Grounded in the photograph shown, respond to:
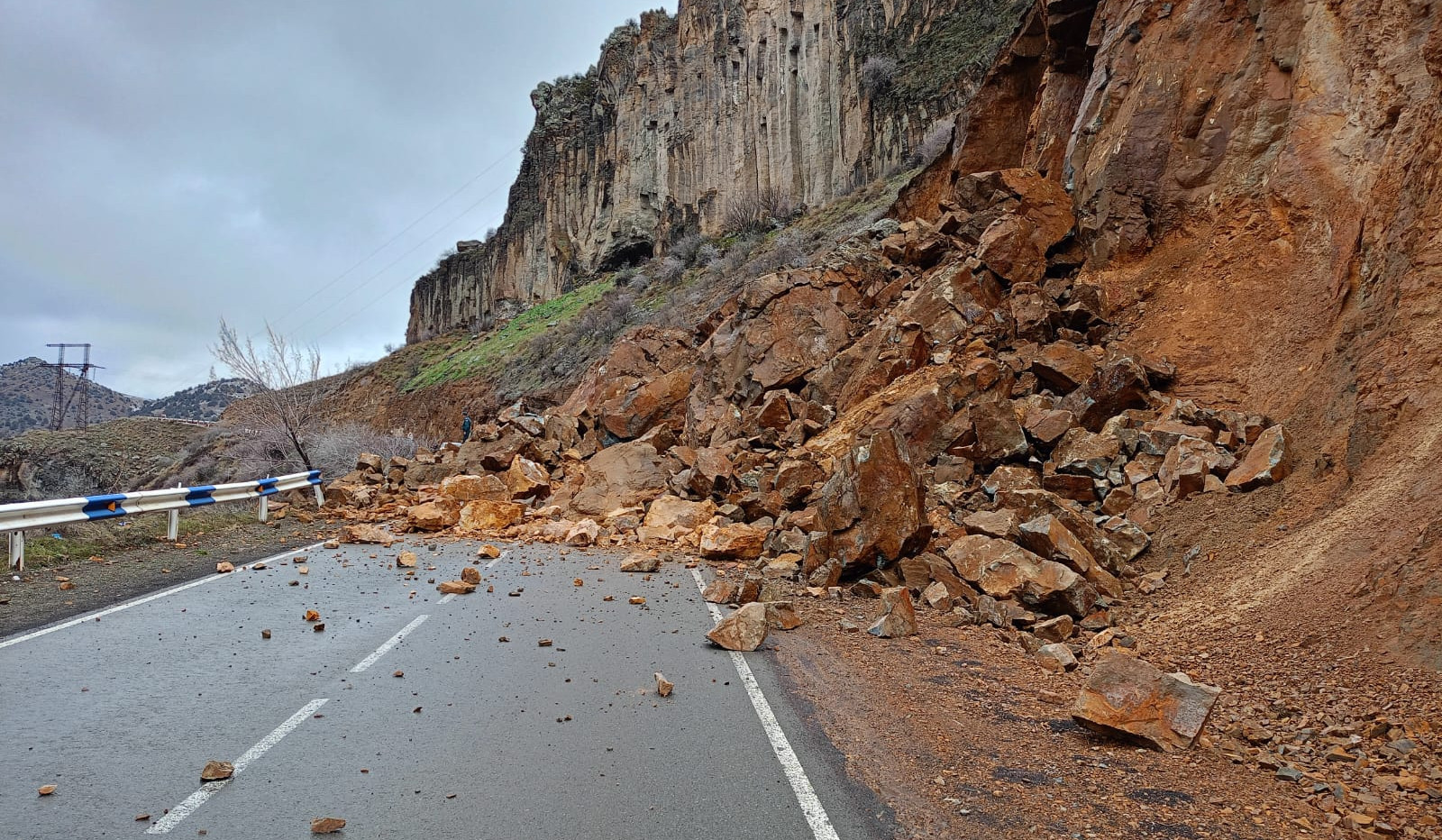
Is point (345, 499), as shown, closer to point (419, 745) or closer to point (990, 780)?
point (419, 745)

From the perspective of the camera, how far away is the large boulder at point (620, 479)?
1539cm

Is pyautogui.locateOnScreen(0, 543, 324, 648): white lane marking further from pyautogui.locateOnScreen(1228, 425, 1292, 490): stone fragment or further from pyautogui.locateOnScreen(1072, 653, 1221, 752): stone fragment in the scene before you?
pyautogui.locateOnScreen(1228, 425, 1292, 490): stone fragment

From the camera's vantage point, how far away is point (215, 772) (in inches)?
145

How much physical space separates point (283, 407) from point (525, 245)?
4977cm

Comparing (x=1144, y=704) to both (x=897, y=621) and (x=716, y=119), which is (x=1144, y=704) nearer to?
(x=897, y=621)

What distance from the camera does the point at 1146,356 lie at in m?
11.1

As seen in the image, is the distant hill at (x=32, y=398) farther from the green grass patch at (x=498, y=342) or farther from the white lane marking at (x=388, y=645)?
A: the white lane marking at (x=388, y=645)

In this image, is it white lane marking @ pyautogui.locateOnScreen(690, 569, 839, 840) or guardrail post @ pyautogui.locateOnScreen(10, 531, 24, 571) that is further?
guardrail post @ pyautogui.locateOnScreen(10, 531, 24, 571)

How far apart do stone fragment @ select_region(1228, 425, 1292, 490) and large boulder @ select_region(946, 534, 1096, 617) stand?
2.29 metres

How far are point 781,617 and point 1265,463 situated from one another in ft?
17.5

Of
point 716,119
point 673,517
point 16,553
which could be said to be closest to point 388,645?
point 16,553

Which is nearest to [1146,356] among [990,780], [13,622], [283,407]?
[990,780]

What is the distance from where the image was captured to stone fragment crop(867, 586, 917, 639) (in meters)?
6.74

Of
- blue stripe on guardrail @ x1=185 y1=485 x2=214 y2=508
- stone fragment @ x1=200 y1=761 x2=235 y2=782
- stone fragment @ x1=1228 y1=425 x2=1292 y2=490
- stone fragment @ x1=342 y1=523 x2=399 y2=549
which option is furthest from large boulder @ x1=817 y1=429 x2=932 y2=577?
blue stripe on guardrail @ x1=185 y1=485 x2=214 y2=508
